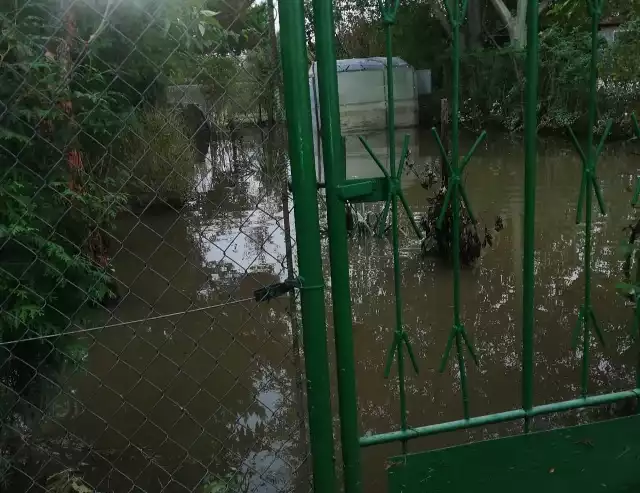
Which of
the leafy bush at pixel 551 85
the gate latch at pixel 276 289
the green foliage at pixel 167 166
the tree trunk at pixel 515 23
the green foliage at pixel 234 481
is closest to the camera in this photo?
the gate latch at pixel 276 289

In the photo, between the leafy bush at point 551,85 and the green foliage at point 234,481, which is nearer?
the green foliage at point 234,481

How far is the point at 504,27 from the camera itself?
58.3ft

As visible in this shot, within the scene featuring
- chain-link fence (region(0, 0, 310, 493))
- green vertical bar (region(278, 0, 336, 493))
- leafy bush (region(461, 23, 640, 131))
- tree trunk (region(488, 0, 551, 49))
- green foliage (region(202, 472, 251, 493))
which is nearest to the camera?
green vertical bar (region(278, 0, 336, 493))

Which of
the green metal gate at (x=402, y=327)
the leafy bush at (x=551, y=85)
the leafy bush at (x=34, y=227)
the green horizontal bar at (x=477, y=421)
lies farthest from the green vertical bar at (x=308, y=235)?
Result: the leafy bush at (x=551, y=85)

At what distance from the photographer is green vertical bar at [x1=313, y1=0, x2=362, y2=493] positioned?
1427mm

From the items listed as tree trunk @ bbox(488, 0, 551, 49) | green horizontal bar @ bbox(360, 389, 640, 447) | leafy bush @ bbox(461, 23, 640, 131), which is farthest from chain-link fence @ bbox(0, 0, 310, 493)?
tree trunk @ bbox(488, 0, 551, 49)

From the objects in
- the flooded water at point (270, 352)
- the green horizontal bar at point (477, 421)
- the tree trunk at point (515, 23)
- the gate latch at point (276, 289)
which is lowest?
the flooded water at point (270, 352)

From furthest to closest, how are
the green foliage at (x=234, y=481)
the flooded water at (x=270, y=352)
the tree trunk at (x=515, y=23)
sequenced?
1. the tree trunk at (x=515, y=23)
2. the flooded water at (x=270, y=352)
3. the green foliage at (x=234, y=481)

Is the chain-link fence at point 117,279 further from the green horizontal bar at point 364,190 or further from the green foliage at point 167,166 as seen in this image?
the green foliage at point 167,166

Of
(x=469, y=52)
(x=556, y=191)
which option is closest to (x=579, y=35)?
(x=469, y=52)

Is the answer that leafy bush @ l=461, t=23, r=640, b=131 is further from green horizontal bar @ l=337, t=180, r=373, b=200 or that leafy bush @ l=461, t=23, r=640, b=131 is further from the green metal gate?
green horizontal bar @ l=337, t=180, r=373, b=200

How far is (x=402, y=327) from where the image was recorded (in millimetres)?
1672

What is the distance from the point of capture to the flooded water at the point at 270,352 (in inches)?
110

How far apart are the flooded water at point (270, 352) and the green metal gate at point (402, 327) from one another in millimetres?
185
